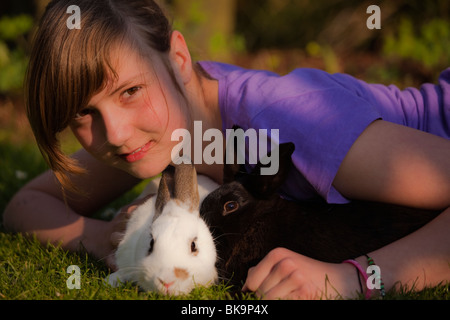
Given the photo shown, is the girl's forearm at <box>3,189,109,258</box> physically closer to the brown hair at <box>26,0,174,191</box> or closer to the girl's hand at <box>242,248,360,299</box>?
the brown hair at <box>26,0,174,191</box>

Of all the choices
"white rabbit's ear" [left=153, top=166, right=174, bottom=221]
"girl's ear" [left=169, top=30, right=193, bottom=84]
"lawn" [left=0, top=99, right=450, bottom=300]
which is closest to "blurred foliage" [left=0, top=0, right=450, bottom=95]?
"girl's ear" [left=169, top=30, right=193, bottom=84]

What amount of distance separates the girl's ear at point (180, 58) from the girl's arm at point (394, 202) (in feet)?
2.57

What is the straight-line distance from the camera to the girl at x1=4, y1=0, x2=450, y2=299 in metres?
1.77

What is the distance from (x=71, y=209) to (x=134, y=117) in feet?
3.23

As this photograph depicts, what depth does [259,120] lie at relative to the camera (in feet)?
6.61

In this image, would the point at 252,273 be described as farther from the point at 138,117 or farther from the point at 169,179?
the point at 138,117

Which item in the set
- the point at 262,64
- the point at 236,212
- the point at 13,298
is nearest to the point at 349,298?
the point at 236,212

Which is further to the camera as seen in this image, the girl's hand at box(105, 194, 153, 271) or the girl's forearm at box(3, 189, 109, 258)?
the girl's forearm at box(3, 189, 109, 258)

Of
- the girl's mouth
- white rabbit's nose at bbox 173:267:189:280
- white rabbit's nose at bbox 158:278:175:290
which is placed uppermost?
the girl's mouth

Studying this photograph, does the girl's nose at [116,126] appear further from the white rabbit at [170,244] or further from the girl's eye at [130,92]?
the white rabbit at [170,244]

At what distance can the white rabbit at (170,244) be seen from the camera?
1.67m

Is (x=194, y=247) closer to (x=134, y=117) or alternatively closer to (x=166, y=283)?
(x=166, y=283)

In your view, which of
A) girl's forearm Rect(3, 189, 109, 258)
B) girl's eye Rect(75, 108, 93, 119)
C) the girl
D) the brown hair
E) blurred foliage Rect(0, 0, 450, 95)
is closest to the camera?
the girl
